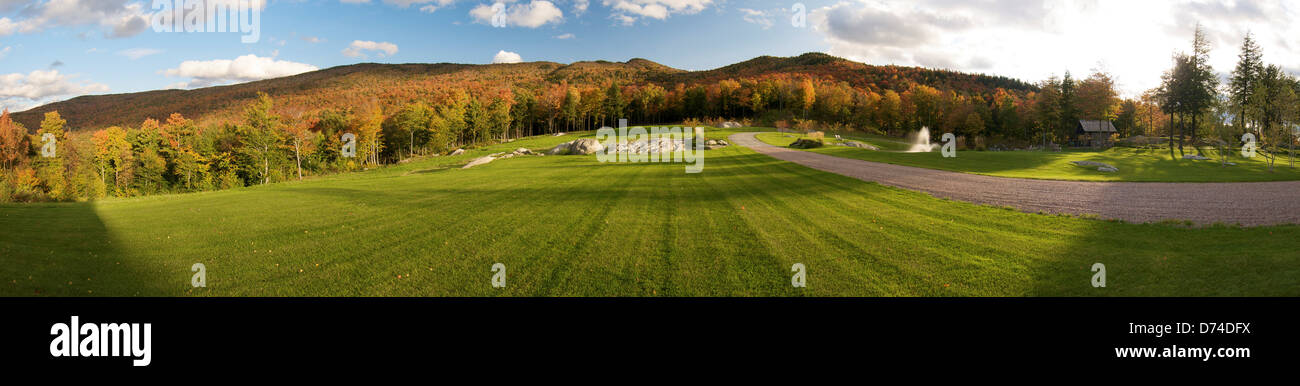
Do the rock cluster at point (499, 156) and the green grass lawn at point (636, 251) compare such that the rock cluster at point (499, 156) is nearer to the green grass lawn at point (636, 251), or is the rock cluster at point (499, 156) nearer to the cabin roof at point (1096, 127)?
the green grass lawn at point (636, 251)

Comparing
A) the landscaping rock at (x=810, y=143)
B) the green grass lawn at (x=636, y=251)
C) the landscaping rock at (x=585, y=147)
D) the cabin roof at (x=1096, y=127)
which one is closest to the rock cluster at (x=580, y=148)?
the landscaping rock at (x=585, y=147)

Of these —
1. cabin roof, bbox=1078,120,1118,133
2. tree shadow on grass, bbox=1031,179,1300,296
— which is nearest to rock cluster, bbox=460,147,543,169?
tree shadow on grass, bbox=1031,179,1300,296

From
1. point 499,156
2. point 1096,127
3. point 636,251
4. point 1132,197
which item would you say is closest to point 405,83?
point 499,156

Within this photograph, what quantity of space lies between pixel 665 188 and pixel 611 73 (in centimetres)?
16065

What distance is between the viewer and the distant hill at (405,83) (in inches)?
3258

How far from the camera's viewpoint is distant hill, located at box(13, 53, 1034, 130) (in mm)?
82750

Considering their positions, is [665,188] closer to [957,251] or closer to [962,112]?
[957,251]

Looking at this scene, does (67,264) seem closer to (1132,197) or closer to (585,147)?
(1132,197)

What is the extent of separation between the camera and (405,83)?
13075 cm

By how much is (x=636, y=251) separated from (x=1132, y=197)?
1646cm

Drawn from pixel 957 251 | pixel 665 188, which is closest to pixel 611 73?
pixel 665 188
